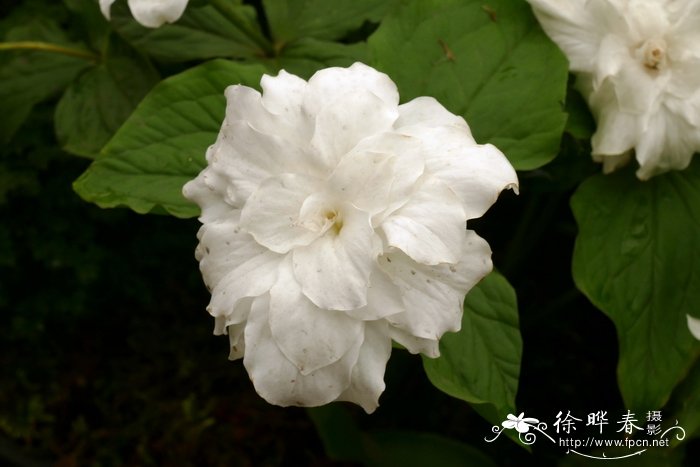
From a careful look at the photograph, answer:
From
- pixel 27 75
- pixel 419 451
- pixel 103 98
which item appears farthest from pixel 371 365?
pixel 27 75

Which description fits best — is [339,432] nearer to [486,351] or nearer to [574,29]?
[486,351]

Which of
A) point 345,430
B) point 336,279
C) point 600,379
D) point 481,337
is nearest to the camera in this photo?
point 336,279

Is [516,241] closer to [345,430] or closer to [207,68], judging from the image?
[345,430]

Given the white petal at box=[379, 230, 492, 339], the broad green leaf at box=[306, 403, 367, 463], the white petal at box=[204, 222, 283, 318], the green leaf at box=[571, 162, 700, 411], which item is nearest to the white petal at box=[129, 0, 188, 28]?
the white petal at box=[204, 222, 283, 318]

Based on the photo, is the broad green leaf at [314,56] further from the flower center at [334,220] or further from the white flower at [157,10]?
the flower center at [334,220]

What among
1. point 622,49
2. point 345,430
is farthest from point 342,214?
point 345,430

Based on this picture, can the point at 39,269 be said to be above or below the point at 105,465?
above

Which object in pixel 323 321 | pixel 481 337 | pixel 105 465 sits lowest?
pixel 105 465
